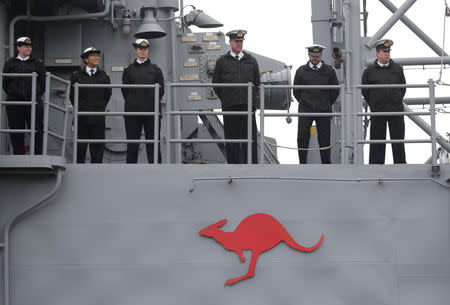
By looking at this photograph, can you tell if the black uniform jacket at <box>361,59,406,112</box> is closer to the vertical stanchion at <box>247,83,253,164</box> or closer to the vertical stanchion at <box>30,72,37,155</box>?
the vertical stanchion at <box>247,83,253,164</box>

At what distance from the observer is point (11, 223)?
10727 millimetres

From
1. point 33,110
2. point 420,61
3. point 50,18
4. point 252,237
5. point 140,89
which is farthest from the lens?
point 50,18

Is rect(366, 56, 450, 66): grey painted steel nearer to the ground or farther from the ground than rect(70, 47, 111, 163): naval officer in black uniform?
farther from the ground

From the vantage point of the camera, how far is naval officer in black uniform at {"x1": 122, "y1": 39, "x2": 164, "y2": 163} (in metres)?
11.8

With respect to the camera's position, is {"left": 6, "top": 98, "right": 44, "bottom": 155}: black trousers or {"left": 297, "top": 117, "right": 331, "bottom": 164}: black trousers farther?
{"left": 297, "top": 117, "right": 331, "bottom": 164}: black trousers

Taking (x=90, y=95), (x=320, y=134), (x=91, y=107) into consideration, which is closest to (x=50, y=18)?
(x=90, y=95)

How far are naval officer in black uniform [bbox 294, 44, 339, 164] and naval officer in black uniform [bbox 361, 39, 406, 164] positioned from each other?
1.51 feet

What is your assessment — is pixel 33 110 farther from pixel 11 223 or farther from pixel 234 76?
pixel 234 76

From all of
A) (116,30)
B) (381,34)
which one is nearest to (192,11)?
(116,30)

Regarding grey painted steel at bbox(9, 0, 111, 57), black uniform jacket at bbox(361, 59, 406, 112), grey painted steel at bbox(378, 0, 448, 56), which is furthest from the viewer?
grey painted steel at bbox(9, 0, 111, 57)

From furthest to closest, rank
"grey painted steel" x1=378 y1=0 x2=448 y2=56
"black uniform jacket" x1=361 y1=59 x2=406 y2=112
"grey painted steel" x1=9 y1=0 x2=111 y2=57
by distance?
"grey painted steel" x1=9 y1=0 x2=111 y2=57, "grey painted steel" x1=378 y1=0 x2=448 y2=56, "black uniform jacket" x1=361 y1=59 x2=406 y2=112

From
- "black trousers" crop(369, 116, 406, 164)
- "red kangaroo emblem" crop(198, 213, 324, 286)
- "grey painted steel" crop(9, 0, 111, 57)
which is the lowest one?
"red kangaroo emblem" crop(198, 213, 324, 286)

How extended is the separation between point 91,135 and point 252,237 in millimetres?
2467

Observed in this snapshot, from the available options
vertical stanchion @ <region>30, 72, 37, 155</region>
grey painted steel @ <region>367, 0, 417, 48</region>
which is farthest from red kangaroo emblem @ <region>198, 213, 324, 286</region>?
grey painted steel @ <region>367, 0, 417, 48</region>
